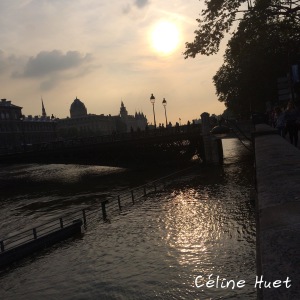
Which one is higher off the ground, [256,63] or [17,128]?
[256,63]

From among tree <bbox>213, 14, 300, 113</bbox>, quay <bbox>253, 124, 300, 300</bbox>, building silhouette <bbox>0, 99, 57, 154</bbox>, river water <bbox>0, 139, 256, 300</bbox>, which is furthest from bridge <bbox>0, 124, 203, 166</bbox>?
building silhouette <bbox>0, 99, 57, 154</bbox>

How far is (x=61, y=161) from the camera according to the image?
57312mm

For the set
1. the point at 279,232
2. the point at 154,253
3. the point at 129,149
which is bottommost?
the point at 154,253

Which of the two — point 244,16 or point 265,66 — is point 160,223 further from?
point 265,66

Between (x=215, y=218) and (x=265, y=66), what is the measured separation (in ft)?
109

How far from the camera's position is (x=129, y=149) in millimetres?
55375

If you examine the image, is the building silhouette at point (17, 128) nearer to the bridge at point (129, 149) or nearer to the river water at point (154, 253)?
the bridge at point (129, 149)

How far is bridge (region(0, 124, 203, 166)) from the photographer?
5359cm

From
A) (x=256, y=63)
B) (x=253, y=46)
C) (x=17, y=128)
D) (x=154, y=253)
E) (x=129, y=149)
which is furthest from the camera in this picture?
(x=17, y=128)


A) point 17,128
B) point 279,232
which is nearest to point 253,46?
point 279,232

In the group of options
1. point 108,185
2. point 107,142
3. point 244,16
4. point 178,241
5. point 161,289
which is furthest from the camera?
point 107,142

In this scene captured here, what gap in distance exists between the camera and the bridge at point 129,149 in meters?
53.6

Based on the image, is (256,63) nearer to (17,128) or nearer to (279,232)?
(279,232)

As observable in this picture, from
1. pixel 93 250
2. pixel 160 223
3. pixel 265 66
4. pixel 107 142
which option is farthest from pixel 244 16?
pixel 107 142
